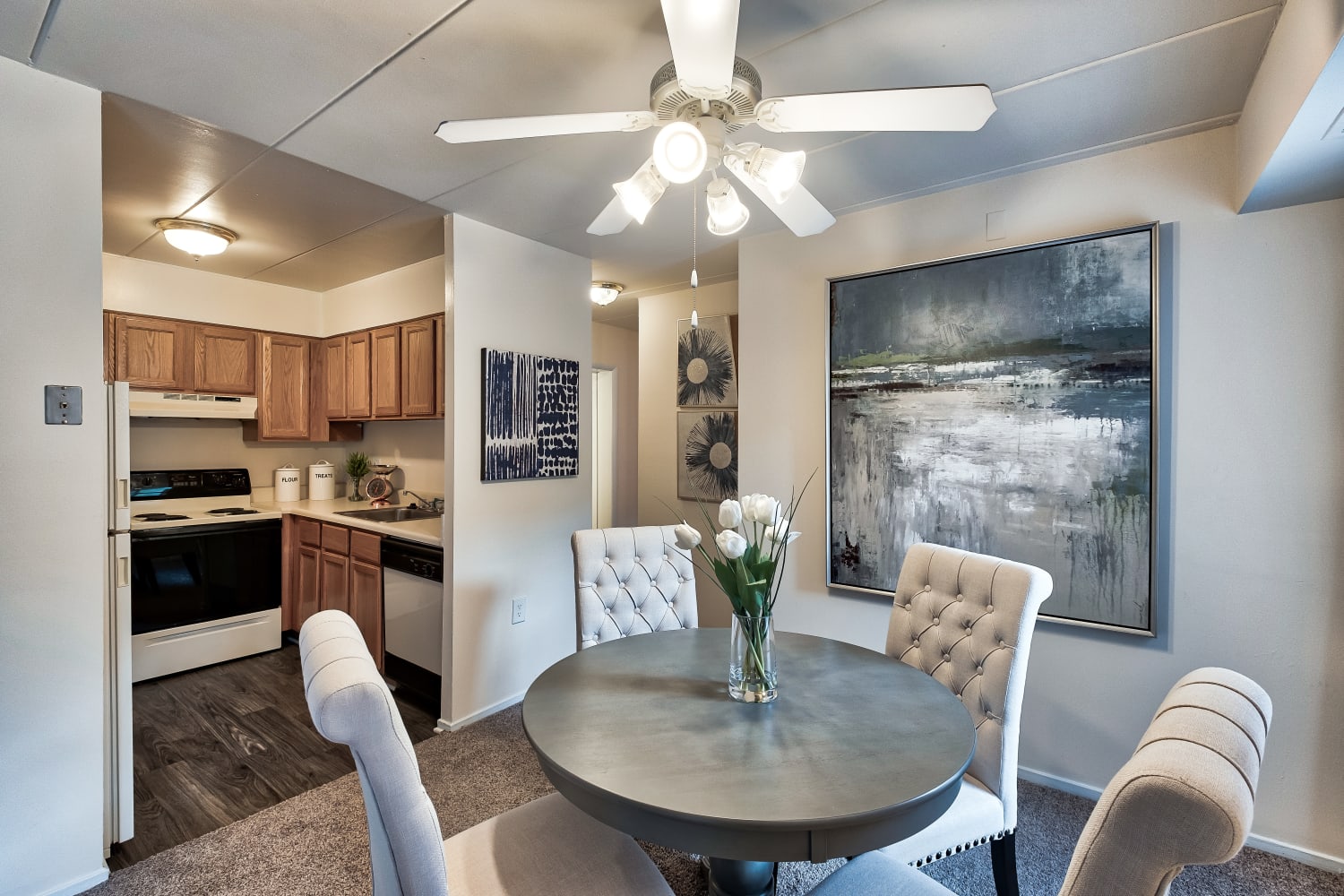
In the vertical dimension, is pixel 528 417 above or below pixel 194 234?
below

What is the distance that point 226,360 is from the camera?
3.86 meters

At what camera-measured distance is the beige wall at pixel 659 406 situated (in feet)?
13.8

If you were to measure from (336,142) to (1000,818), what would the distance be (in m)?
2.86

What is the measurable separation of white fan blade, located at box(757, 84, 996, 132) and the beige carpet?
2075mm

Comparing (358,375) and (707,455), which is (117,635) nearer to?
(358,375)

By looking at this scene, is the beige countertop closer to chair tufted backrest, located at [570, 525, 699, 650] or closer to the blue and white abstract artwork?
the blue and white abstract artwork

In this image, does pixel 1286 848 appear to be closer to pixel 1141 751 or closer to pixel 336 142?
pixel 1141 751

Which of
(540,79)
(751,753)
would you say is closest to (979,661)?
(751,753)

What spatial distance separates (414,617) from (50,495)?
160 cm

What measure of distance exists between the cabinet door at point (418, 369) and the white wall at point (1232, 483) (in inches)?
110

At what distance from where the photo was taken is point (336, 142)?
6.84 ft

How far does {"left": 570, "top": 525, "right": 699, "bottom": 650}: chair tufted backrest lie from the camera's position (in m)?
2.24

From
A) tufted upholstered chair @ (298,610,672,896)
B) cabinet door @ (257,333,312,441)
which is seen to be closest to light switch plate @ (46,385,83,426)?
tufted upholstered chair @ (298,610,672,896)

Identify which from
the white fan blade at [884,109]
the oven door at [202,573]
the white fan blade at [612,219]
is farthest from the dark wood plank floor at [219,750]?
the white fan blade at [884,109]
